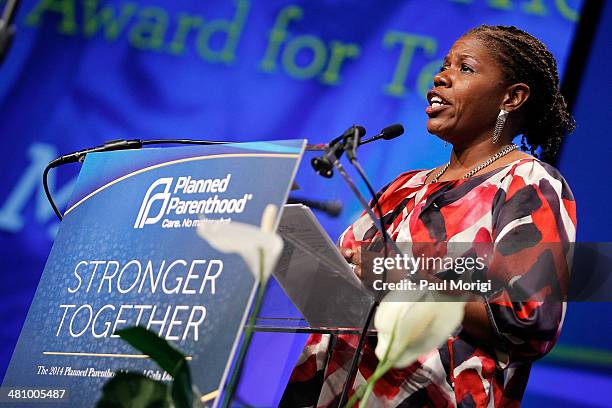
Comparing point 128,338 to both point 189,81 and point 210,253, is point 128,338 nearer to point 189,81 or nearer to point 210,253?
point 210,253

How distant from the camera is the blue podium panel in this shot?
3.98 feet

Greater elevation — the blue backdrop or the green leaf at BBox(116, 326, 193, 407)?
the blue backdrop

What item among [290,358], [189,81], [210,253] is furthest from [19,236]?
[210,253]

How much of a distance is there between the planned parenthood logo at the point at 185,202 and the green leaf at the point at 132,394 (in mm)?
308

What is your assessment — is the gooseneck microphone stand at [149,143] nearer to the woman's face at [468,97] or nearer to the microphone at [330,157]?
the microphone at [330,157]

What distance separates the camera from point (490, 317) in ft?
5.20

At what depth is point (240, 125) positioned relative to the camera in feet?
11.1

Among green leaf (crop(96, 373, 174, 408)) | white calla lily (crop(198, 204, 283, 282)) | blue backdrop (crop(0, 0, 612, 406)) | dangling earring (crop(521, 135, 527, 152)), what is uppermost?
blue backdrop (crop(0, 0, 612, 406))

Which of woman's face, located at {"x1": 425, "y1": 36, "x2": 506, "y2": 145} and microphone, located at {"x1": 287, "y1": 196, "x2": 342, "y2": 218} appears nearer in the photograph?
microphone, located at {"x1": 287, "y1": 196, "x2": 342, "y2": 218}

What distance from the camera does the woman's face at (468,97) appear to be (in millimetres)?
2090

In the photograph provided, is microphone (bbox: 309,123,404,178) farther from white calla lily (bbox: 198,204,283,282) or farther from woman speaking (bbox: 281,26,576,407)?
white calla lily (bbox: 198,204,283,282)

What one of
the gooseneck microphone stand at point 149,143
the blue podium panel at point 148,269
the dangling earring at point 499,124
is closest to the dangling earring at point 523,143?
the dangling earring at point 499,124

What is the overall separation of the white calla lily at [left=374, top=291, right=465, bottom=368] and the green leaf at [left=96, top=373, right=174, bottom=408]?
264 mm

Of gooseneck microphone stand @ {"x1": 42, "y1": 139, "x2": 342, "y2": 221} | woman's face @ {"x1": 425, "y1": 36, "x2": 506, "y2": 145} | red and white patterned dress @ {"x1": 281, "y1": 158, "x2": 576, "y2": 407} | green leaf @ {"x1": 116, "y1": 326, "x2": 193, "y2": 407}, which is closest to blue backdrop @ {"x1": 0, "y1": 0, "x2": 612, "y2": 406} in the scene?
woman's face @ {"x1": 425, "y1": 36, "x2": 506, "y2": 145}
